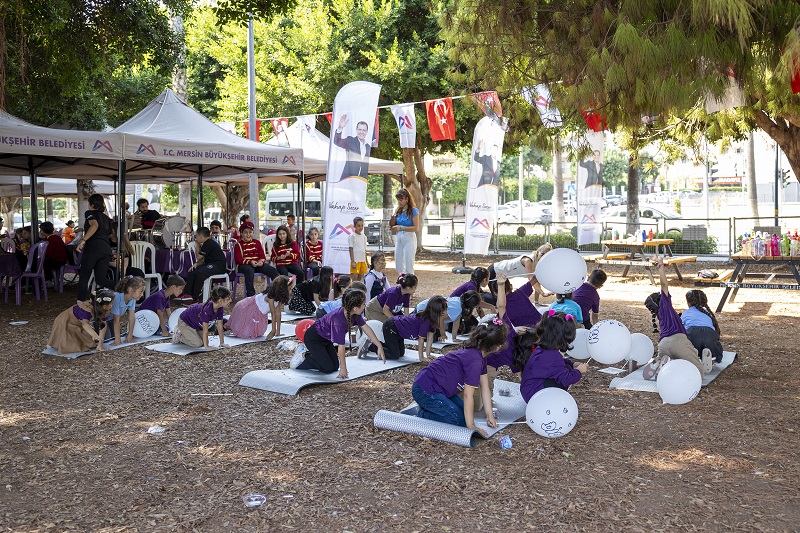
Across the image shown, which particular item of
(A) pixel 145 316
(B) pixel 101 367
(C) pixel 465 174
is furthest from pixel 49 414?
(C) pixel 465 174

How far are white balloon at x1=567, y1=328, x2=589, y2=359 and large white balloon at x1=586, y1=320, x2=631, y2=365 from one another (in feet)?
1.62

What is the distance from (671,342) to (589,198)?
978 cm

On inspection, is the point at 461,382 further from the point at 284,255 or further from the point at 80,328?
the point at 284,255

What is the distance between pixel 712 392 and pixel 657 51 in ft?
9.29

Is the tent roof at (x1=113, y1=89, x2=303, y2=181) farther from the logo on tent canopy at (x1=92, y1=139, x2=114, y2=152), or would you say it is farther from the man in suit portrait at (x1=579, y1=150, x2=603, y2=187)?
the man in suit portrait at (x1=579, y1=150, x2=603, y2=187)

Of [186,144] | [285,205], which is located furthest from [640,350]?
[285,205]

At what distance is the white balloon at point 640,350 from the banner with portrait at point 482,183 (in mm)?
7744

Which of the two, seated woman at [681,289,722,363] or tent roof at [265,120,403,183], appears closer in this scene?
seated woman at [681,289,722,363]

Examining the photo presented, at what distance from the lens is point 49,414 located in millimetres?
5809

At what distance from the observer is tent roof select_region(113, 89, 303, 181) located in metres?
10.3

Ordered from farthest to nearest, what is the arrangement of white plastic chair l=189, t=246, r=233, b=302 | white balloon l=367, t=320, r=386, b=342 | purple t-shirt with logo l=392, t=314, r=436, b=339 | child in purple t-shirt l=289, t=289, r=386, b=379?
white plastic chair l=189, t=246, r=233, b=302
white balloon l=367, t=320, r=386, b=342
purple t-shirt with logo l=392, t=314, r=436, b=339
child in purple t-shirt l=289, t=289, r=386, b=379

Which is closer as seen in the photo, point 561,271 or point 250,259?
point 561,271

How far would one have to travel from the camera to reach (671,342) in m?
6.24

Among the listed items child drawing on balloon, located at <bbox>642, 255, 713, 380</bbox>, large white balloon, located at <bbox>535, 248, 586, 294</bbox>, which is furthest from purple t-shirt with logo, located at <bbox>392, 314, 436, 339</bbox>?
child drawing on balloon, located at <bbox>642, 255, 713, 380</bbox>
